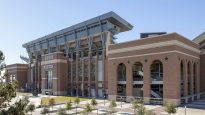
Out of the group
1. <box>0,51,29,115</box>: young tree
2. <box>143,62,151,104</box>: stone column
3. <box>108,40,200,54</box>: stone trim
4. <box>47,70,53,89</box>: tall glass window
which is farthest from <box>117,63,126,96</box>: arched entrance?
<box>0,51,29,115</box>: young tree

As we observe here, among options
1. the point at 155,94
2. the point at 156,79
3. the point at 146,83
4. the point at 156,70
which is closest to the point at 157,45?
the point at 156,70

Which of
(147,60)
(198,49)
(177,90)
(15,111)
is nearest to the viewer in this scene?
(15,111)

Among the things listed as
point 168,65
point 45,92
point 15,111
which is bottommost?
point 45,92

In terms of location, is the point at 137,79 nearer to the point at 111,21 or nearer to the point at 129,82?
the point at 129,82

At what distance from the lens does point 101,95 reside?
6856 cm

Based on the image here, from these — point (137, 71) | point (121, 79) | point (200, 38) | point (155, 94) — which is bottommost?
point (155, 94)

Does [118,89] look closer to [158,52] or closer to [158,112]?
[158,52]

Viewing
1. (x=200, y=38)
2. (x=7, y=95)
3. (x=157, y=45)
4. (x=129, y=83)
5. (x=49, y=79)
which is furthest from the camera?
(x=49, y=79)

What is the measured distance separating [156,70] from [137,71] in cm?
487

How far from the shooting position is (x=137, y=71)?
2146 inches

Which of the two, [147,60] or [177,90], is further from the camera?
[147,60]

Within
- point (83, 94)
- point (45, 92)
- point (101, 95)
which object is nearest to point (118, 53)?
point (101, 95)

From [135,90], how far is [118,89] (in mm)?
4594

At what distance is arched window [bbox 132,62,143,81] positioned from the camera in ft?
177
